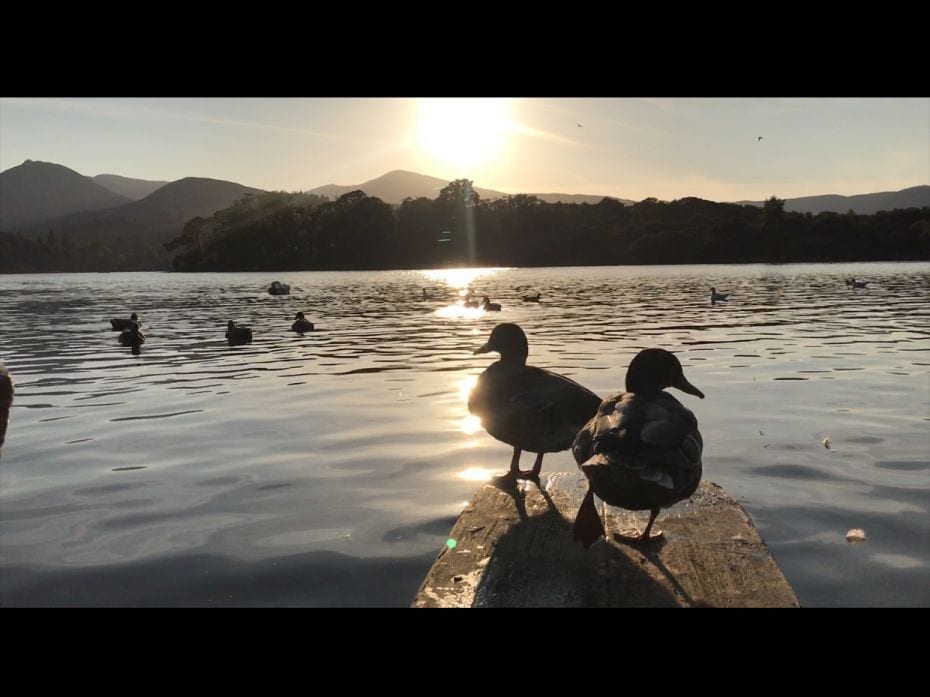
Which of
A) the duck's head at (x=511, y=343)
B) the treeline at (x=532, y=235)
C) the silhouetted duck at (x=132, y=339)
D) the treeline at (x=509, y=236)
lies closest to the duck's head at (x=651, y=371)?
the duck's head at (x=511, y=343)

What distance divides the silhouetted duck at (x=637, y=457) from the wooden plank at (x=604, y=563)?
0.91 ft

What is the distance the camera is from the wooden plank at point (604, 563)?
3.79m

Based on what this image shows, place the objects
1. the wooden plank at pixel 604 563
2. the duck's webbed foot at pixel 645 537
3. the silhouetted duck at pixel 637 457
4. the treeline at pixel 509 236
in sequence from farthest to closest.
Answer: the treeline at pixel 509 236 < the duck's webbed foot at pixel 645 537 < the silhouetted duck at pixel 637 457 < the wooden plank at pixel 604 563

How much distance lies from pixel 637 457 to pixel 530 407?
5.38 feet

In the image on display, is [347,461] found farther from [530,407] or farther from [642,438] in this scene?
[642,438]

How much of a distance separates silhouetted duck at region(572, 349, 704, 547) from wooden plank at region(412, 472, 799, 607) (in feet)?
0.91

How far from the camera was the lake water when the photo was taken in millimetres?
5129

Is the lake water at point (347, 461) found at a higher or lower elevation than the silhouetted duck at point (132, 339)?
lower

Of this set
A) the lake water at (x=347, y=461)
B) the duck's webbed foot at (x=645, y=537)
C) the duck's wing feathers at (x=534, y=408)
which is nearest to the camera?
the duck's webbed foot at (x=645, y=537)

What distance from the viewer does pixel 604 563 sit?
4.30 meters

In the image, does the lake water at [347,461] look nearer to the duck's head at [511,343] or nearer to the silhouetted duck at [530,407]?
the silhouetted duck at [530,407]

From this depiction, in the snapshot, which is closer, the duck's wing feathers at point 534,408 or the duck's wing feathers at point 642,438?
the duck's wing feathers at point 642,438

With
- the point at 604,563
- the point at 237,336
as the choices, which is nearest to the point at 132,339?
the point at 237,336
